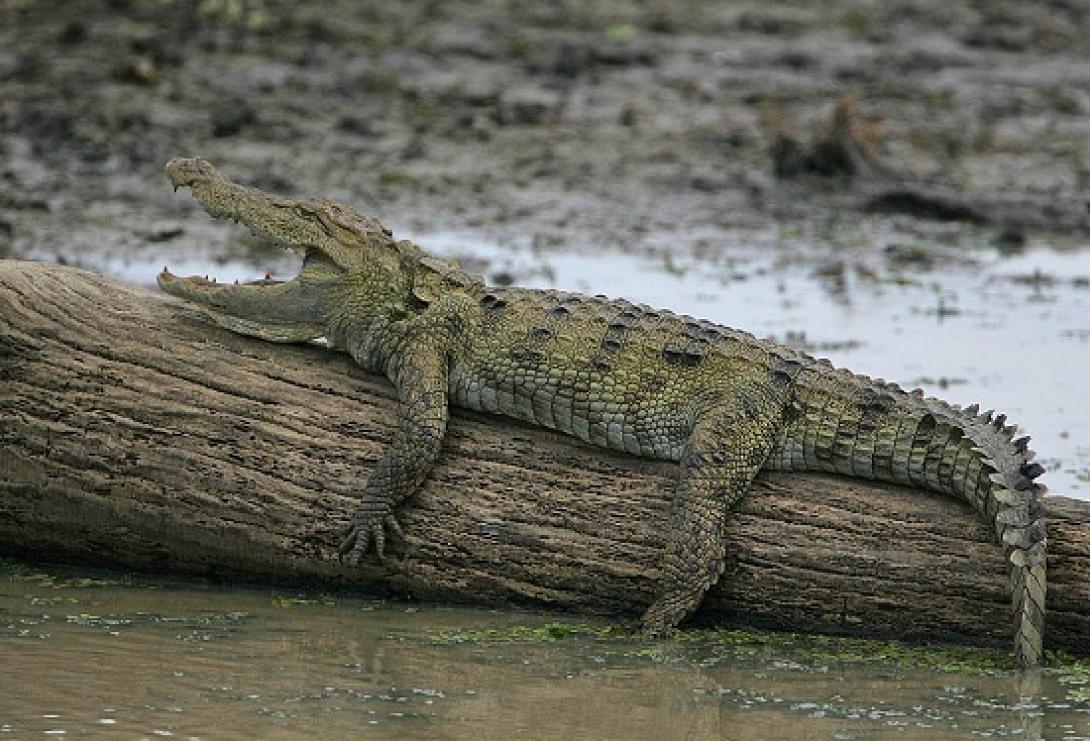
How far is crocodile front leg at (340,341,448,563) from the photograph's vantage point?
6527mm

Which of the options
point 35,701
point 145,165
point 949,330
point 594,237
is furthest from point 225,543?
point 145,165

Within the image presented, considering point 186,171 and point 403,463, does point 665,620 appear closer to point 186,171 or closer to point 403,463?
point 403,463

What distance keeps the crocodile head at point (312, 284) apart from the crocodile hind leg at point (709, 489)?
4.02ft

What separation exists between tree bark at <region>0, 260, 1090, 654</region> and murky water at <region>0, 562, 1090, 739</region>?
0.15 meters

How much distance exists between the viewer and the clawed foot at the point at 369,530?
6.52 m

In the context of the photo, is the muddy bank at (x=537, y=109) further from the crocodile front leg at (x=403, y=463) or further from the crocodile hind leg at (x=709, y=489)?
the crocodile hind leg at (x=709, y=489)

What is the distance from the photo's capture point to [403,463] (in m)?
6.54

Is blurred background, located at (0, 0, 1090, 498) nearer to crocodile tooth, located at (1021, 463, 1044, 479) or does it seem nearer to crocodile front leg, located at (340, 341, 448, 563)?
crocodile tooth, located at (1021, 463, 1044, 479)

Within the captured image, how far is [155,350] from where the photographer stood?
685cm

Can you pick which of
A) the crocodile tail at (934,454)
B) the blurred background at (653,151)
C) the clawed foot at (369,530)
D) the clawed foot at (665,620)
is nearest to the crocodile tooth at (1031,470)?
the crocodile tail at (934,454)

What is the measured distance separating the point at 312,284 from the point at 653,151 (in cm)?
718

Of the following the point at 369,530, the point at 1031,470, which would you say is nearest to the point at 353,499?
the point at 369,530

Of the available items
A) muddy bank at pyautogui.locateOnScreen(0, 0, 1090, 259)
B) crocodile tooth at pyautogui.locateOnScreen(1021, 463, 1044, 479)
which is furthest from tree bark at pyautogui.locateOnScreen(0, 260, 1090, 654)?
muddy bank at pyautogui.locateOnScreen(0, 0, 1090, 259)

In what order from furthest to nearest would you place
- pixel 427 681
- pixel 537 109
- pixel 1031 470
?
pixel 537 109
pixel 1031 470
pixel 427 681
